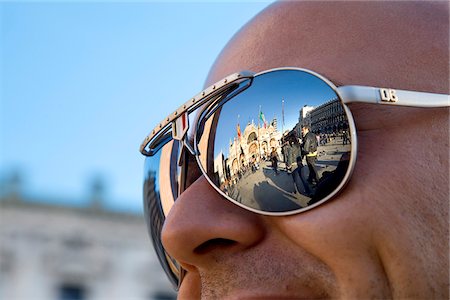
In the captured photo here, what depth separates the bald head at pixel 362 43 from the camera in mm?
1008

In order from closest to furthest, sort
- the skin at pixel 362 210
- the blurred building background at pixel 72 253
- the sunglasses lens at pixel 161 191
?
the skin at pixel 362 210 < the sunglasses lens at pixel 161 191 < the blurred building background at pixel 72 253

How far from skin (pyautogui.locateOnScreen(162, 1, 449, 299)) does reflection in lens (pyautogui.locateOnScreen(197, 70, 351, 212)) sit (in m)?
0.02

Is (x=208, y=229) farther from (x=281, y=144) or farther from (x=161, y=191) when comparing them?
(x=161, y=191)

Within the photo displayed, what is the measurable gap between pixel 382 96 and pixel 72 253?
14.6 metres

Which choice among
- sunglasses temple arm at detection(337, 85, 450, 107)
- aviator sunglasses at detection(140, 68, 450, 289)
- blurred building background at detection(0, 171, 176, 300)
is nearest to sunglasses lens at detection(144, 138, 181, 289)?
aviator sunglasses at detection(140, 68, 450, 289)

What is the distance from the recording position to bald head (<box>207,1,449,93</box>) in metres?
1.01

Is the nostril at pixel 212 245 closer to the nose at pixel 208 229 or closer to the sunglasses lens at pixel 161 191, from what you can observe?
the nose at pixel 208 229

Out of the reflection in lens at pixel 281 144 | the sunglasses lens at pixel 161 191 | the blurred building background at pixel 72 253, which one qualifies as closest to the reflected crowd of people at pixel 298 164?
the reflection in lens at pixel 281 144

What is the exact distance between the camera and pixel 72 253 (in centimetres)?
1504

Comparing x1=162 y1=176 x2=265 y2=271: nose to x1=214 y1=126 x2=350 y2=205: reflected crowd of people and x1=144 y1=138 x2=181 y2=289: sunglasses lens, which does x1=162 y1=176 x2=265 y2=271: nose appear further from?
x1=144 y1=138 x2=181 y2=289: sunglasses lens

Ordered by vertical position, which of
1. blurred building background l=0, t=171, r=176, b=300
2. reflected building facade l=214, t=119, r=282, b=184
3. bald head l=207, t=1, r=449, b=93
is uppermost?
bald head l=207, t=1, r=449, b=93

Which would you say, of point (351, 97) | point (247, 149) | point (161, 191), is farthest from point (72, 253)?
point (351, 97)

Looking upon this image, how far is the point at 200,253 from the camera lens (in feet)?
3.32

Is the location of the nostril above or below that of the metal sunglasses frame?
below
